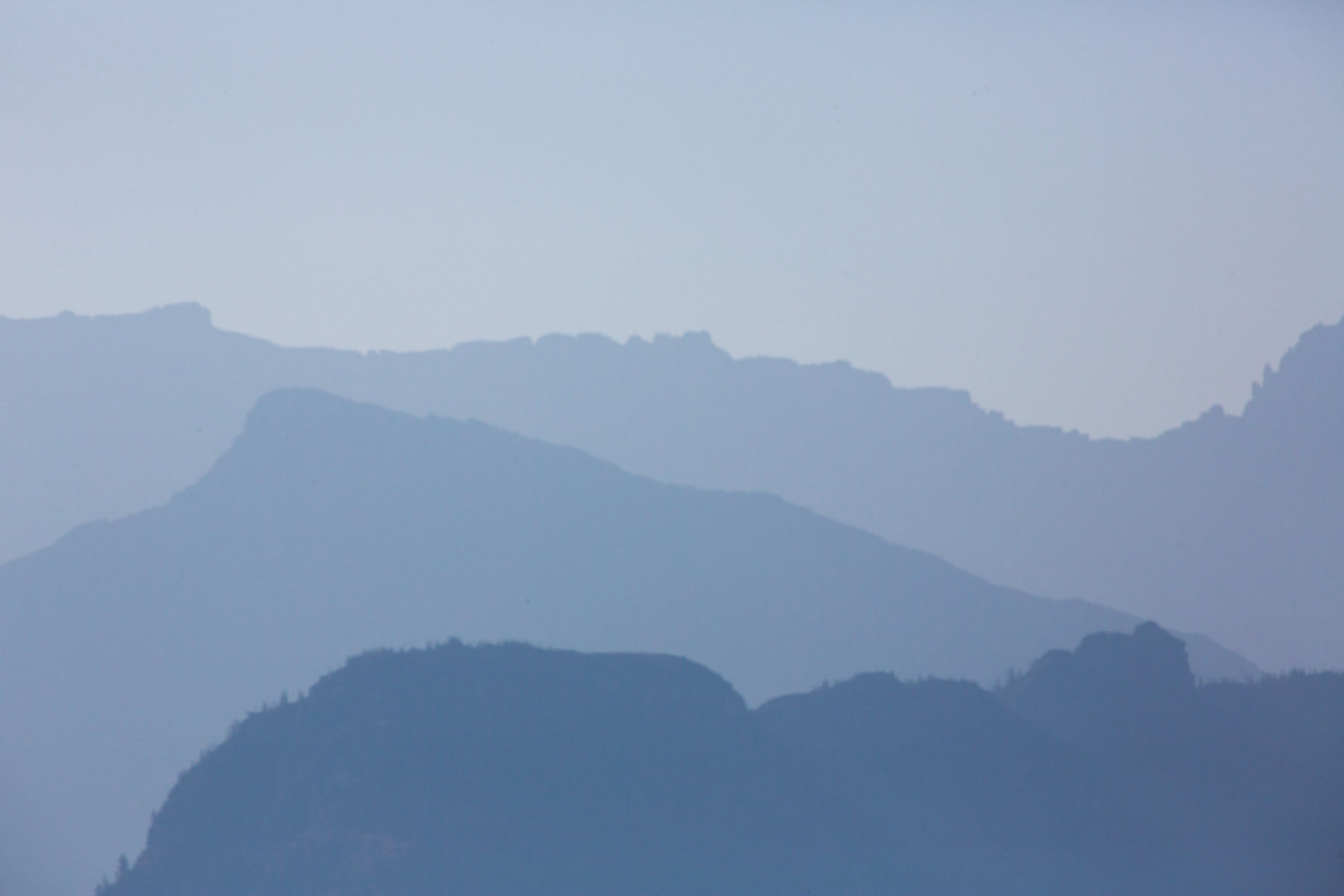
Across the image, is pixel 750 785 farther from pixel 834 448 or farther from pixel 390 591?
pixel 390 591

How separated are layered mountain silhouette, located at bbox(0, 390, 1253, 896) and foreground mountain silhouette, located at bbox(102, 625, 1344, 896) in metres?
0.13

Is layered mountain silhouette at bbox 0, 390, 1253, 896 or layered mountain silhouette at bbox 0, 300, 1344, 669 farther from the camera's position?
layered mountain silhouette at bbox 0, 300, 1344, 669

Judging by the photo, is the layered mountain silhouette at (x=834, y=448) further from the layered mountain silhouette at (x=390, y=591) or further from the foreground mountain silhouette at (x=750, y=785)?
the foreground mountain silhouette at (x=750, y=785)

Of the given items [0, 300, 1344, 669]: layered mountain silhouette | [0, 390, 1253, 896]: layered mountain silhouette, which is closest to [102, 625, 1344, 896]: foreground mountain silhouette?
[0, 390, 1253, 896]: layered mountain silhouette

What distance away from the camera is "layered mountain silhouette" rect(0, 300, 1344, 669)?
4641mm

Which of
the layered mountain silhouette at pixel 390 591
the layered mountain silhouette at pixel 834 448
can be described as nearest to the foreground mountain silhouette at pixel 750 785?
the layered mountain silhouette at pixel 390 591

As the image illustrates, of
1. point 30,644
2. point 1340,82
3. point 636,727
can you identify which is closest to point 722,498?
point 636,727

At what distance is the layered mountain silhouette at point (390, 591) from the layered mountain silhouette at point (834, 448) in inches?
4.1

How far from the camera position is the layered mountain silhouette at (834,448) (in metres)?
4.64

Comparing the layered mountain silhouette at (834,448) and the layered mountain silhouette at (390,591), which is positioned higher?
the layered mountain silhouette at (834,448)

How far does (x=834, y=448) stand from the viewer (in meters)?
5.10

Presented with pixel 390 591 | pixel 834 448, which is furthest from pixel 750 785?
pixel 390 591

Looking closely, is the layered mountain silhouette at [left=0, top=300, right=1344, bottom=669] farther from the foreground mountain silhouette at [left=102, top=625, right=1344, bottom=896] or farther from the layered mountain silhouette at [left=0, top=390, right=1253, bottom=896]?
the foreground mountain silhouette at [left=102, top=625, right=1344, bottom=896]

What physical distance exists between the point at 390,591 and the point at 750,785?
1583mm
